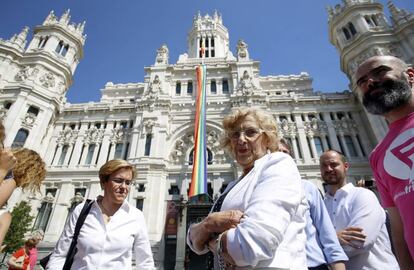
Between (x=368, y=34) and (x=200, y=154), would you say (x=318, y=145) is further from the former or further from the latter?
(x=368, y=34)

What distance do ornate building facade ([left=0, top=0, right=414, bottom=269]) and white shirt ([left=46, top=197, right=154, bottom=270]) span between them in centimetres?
1311

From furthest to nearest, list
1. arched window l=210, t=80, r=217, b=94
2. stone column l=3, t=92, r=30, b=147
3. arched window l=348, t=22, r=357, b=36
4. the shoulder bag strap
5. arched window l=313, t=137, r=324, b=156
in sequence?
arched window l=210, t=80, r=217, b=94 < arched window l=348, t=22, r=357, b=36 < arched window l=313, t=137, r=324, b=156 < stone column l=3, t=92, r=30, b=147 < the shoulder bag strap

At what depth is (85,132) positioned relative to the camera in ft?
72.7

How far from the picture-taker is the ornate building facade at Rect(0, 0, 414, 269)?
59.1 feet

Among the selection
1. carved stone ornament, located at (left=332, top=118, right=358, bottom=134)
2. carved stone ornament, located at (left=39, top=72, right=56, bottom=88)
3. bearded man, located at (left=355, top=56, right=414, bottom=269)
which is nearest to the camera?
bearded man, located at (left=355, top=56, right=414, bottom=269)

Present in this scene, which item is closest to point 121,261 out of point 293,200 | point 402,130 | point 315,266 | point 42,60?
point 315,266

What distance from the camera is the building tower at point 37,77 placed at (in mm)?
19359

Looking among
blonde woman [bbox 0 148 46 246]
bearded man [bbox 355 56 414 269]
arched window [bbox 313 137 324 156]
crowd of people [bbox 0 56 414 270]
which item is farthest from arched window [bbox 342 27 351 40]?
blonde woman [bbox 0 148 46 246]

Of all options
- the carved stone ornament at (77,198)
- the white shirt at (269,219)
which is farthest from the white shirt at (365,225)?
the carved stone ornament at (77,198)

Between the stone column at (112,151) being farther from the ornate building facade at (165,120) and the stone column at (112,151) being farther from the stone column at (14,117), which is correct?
the stone column at (14,117)

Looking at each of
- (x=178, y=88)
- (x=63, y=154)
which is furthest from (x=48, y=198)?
(x=178, y=88)

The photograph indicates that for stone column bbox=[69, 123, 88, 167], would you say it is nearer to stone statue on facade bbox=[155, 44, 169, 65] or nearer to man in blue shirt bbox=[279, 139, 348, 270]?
stone statue on facade bbox=[155, 44, 169, 65]

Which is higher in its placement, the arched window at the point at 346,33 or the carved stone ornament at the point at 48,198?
the arched window at the point at 346,33

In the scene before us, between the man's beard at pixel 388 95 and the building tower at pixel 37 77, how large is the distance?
877 inches
